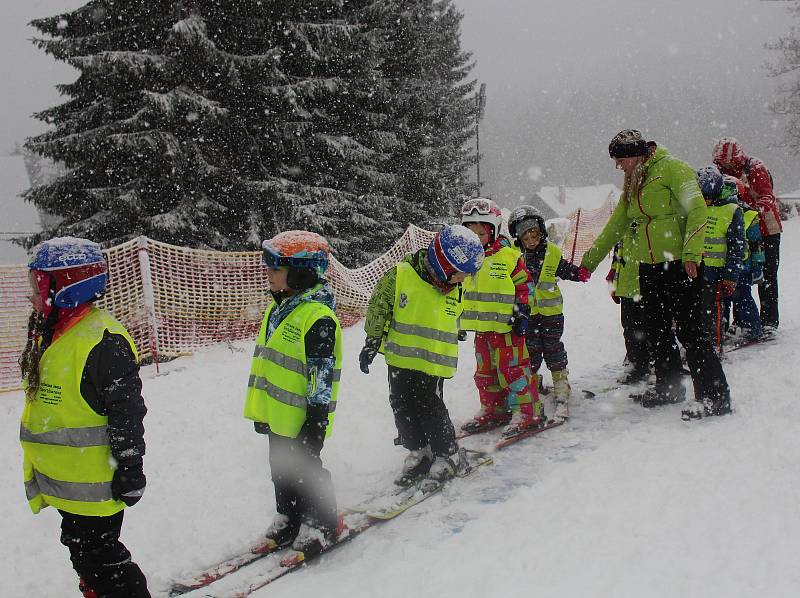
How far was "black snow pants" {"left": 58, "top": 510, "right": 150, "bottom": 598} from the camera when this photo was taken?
263 centimetres

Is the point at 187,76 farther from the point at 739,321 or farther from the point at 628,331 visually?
the point at 739,321

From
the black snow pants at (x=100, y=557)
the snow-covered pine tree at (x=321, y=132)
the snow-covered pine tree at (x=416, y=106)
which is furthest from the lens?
the snow-covered pine tree at (x=416, y=106)

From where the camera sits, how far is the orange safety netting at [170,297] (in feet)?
21.7

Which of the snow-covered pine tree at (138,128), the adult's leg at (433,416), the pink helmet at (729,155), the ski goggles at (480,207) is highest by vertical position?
the snow-covered pine tree at (138,128)

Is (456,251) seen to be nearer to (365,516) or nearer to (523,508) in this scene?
(523,508)

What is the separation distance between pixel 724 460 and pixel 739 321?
12.5ft

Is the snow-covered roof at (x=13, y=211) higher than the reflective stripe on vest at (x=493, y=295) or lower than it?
higher

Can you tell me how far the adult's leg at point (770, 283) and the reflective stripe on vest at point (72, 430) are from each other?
24.0ft

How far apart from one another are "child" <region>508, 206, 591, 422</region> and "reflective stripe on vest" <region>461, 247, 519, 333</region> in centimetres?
52

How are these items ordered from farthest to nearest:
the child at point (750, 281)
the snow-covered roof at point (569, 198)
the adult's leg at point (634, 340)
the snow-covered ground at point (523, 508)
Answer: the snow-covered roof at point (569, 198) < the child at point (750, 281) < the adult's leg at point (634, 340) < the snow-covered ground at point (523, 508)

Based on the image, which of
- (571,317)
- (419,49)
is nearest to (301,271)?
(571,317)

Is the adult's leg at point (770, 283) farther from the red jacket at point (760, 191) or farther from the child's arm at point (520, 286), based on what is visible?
the child's arm at point (520, 286)

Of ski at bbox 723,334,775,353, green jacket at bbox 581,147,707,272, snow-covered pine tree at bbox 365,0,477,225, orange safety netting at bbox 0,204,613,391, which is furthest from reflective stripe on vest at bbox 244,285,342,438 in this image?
snow-covered pine tree at bbox 365,0,477,225

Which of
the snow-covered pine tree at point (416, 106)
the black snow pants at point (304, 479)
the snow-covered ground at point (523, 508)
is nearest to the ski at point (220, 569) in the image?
the snow-covered ground at point (523, 508)
